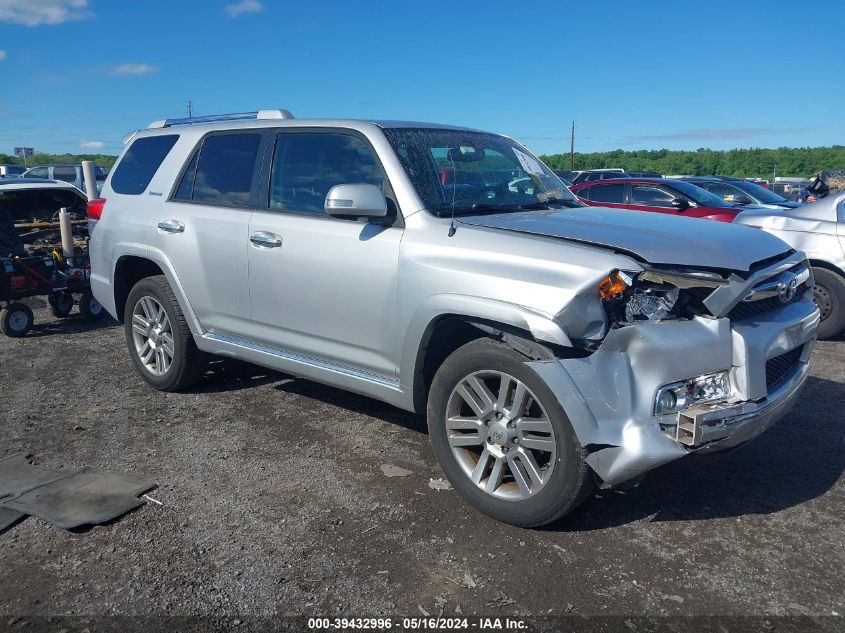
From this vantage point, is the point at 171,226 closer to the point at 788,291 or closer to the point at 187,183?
the point at 187,183

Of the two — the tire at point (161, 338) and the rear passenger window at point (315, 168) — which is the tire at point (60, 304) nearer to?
the tire at point (161, 338)

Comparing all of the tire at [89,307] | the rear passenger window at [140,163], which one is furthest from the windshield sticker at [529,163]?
the tire at [89,307]

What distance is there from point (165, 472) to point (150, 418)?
102 centimetres

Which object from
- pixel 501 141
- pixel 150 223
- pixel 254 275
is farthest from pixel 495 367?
pixel 150 223

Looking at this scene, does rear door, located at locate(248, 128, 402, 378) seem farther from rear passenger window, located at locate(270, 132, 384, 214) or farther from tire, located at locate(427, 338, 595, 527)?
tire, located at locate(427, 338, 595, 527)

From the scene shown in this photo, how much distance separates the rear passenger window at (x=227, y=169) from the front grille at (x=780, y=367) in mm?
3256

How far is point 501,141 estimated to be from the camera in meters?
5.20

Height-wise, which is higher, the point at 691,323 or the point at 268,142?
the point at 268,142

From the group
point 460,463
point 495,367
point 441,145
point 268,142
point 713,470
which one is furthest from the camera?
point 268,142

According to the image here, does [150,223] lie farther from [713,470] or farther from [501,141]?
[713,470]

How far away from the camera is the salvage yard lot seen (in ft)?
9.87

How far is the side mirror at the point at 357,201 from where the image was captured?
392cm

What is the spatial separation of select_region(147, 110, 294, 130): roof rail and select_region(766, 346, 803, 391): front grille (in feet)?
11.0

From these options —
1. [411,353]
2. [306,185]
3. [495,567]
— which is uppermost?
[306,185]
